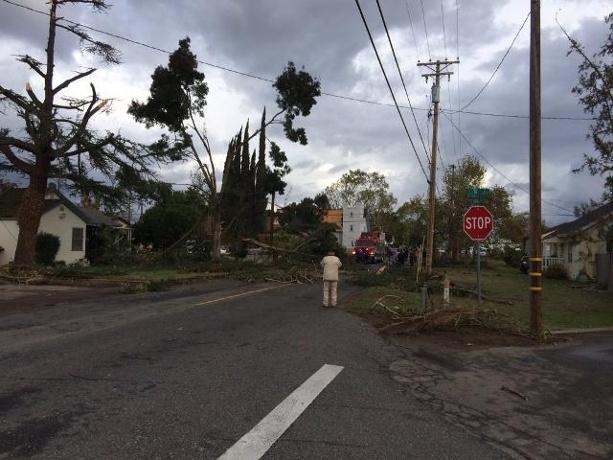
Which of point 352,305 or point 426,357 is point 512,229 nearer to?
point 352,305

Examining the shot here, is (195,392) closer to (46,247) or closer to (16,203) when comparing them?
(46,247)

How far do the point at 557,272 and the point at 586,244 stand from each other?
3700 mm

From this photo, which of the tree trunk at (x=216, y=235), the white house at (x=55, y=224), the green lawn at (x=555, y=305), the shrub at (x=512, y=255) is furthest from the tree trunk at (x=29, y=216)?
the shrub at (x=512, y=255)

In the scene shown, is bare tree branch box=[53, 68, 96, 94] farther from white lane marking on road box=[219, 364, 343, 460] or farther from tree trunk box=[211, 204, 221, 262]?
white lane marking on road box=[219, 364, 343, 460]

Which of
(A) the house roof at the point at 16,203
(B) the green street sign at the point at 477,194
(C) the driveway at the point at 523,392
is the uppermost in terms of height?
(A) the house roof at the point at 16,203

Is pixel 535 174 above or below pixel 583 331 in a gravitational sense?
above

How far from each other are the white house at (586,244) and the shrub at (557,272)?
48 cm

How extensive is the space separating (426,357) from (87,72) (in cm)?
2199

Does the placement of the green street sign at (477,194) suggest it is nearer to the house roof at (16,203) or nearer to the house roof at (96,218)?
the house roof at (16,203)

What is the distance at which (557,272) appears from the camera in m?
38.4

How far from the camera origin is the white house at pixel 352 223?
7881 centimetres

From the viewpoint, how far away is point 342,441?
527cm

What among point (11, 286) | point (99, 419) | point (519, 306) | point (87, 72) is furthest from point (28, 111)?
point (99, 419)

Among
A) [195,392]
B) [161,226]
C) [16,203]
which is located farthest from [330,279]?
[161,226]
